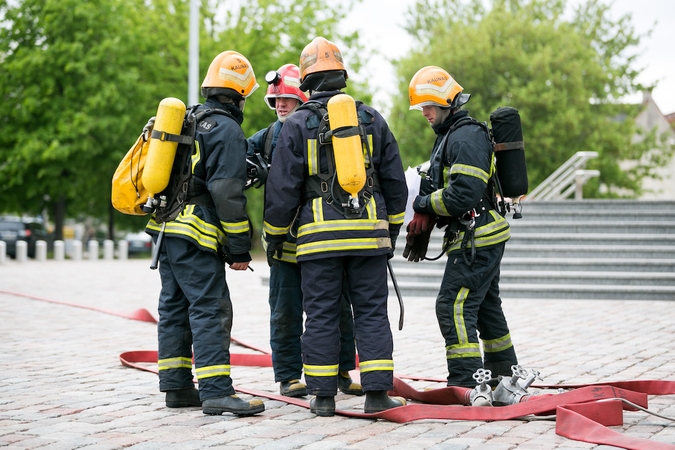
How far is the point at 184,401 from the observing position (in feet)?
19.1

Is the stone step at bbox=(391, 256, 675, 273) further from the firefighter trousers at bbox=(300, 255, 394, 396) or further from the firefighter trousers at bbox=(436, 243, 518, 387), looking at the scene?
the firefighter trousers at bbox=(300, 255, 394, 396)

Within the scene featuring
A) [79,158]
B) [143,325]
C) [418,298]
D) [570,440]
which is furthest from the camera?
[79,158]

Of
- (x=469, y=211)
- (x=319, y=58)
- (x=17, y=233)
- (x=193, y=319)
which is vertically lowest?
(x=193, y=319)

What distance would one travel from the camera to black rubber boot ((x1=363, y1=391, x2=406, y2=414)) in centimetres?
544

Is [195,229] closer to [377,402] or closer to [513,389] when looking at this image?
[377,402]

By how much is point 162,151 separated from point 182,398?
5.03ft

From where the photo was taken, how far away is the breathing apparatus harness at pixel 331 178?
5496 mm

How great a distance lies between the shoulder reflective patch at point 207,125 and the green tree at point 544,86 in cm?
3155

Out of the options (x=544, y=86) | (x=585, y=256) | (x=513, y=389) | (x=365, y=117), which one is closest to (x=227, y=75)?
(x=365, y=117)

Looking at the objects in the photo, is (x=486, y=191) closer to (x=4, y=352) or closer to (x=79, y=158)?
(x=4, y=352)

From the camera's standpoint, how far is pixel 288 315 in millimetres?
6238

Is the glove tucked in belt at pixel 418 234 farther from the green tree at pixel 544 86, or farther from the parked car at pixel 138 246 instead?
the parked car at pixel 138 246

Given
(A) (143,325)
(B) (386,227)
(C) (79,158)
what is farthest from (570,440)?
(C) (79,158)

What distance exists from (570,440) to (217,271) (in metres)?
2.29
